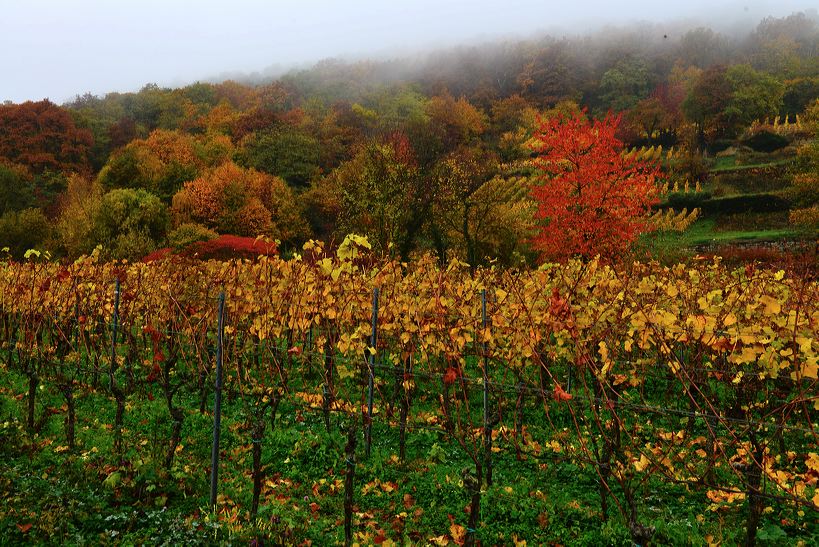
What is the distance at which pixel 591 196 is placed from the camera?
50.5 feet

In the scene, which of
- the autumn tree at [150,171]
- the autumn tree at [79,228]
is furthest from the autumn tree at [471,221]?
the autumn tree at [150,171]

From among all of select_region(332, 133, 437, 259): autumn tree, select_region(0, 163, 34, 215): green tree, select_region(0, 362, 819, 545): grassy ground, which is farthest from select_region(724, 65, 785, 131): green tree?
select_region(0, 163, 34, 215): green tree

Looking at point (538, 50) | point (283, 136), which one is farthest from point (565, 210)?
point (538, 50)

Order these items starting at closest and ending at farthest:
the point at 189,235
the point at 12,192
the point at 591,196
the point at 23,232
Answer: the point at 591,196 → the point at 189,235 → the point at 23,232 → the point at 12,192

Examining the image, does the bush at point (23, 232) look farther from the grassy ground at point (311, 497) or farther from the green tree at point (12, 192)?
the grassy ground at point (311, 497)

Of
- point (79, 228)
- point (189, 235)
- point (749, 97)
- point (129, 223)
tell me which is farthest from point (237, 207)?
point (749, 97)

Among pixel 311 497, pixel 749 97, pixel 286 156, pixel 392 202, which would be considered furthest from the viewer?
pixel 749 97

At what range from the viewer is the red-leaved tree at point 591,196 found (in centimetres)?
1541

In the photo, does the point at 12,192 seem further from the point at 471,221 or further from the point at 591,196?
the point at 591,196

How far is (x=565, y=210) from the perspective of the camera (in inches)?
630

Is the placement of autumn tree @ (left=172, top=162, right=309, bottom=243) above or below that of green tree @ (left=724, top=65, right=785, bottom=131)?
below

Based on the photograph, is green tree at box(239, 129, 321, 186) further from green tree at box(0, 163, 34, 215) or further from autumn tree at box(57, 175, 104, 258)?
green tree at box(0, 163, 34, 215)

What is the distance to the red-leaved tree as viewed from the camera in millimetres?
15406

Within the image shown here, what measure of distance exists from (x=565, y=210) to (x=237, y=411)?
11.6m
